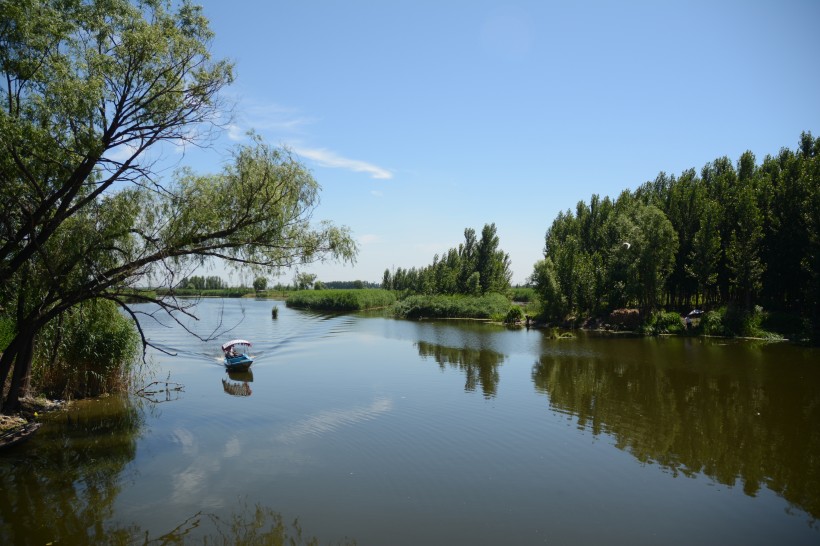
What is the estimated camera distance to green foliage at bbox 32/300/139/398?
53.9 ft

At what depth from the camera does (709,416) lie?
16.0 meters

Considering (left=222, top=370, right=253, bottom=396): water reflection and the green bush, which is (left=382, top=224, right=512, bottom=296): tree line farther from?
(left=222, top=370, right=253, bottom=396): water reflection

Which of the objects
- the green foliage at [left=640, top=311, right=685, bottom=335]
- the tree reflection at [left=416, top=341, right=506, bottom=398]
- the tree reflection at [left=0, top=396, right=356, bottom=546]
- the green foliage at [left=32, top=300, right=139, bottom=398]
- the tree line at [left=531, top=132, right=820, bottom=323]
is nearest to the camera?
the tree reflection at [left=0, top=396, right=356, bottom=546]

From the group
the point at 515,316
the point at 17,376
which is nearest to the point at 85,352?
the point at 17,376

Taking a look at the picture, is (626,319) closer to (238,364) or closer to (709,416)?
(709,416)

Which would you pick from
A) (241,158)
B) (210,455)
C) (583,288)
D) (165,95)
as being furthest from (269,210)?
(583,288)

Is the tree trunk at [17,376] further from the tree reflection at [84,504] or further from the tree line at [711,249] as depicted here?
the tree line at [711,249]

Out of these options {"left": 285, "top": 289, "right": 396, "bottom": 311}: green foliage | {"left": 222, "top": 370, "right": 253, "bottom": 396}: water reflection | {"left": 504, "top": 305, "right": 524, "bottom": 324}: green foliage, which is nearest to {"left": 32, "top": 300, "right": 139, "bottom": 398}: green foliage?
{"left": 222, "top": 370, "right": 253, "bottom": 396}: water reflection

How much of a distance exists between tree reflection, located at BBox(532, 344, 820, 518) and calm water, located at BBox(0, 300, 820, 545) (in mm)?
79

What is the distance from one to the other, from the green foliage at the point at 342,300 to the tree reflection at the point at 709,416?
56283 millimetres

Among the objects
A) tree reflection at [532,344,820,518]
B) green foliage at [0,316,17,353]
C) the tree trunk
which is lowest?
tree reflection at [532,344,820,518]

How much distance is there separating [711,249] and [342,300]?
176ft

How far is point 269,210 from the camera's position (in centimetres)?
1305

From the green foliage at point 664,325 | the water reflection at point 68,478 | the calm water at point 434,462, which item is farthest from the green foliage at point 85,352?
the green foliage at point 664,325
